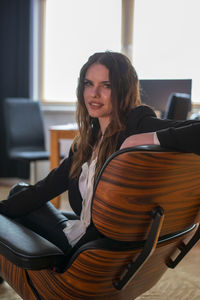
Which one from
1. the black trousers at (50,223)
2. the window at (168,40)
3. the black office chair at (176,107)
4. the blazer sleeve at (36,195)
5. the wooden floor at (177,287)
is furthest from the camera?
the window at (168,40)

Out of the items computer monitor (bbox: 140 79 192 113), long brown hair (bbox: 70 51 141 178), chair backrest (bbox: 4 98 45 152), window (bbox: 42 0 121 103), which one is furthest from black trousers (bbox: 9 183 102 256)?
window (bbox: 42 0 121 103)

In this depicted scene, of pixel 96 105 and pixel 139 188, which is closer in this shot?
pixel 139 188

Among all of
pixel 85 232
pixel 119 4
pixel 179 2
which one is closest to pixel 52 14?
pixel 119 4

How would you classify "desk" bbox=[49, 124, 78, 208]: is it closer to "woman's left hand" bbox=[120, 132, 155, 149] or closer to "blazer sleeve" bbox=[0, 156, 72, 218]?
"blazer sleeve" bbox=[0, 156, 72, 218]

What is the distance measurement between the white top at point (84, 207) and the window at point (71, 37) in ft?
12.1

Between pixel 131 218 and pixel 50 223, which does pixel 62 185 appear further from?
pixel 131 218

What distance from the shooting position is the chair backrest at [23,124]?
4.31m

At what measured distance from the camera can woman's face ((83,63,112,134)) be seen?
1.43 meters

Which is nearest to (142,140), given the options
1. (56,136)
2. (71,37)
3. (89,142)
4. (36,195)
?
(89,142)

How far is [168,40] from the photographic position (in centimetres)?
458

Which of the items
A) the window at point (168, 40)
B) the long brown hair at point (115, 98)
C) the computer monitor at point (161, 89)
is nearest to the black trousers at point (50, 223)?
the long brown hair at point (115, 98)

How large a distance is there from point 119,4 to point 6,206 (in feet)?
12.9

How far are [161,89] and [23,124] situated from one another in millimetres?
1712

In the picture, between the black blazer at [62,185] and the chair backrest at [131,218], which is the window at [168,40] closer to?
the black blazer at [62,185]
